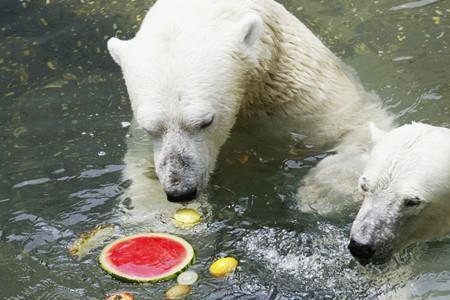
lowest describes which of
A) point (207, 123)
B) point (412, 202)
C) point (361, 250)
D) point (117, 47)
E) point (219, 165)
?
point (219, 165)

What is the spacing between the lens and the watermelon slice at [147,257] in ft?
14.5

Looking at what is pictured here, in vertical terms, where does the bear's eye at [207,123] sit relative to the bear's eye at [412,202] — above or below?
above

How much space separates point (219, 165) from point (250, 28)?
1.00 metres

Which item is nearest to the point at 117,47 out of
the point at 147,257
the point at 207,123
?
the point at 207,123

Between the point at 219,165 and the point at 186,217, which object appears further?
the point at 219,165

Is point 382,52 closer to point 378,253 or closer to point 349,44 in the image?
point 349,44

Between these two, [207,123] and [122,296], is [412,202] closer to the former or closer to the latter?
[207,123]

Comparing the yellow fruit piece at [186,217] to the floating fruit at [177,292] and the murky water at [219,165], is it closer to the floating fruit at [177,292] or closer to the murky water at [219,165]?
the murky water at [219,165]

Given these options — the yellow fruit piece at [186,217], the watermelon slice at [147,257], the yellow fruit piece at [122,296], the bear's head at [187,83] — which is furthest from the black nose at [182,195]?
the yellow fruit piece at [122,296]

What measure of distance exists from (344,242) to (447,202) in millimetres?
610

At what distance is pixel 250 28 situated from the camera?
Result: 496 cm

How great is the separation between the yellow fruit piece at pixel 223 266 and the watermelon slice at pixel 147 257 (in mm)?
133

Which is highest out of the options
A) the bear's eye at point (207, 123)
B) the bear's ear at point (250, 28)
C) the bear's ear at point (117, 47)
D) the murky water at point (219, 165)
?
the bear's ear at point (250, 28)

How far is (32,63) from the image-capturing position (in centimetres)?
737
